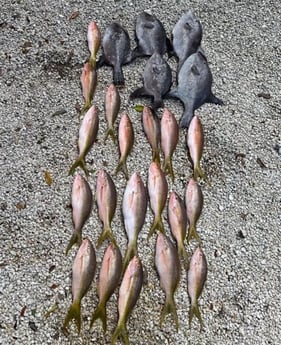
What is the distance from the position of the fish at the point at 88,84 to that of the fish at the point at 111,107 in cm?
11

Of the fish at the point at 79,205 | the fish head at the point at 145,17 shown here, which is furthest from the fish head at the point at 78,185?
the fish head at the point at 145,17

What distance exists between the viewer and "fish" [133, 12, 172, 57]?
3.58m

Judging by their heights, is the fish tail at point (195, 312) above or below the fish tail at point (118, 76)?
below

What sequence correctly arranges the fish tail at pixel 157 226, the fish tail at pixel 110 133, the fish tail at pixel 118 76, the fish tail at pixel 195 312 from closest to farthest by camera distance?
1. the fish tail at pixel 195 312
2. the fish tail at pixel 157 226
3. the fish tail at pixel 110 133
4. the fish tail at pixel 118 76

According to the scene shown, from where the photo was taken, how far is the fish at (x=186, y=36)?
11.8 ft

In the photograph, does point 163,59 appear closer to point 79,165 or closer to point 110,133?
point 110,133

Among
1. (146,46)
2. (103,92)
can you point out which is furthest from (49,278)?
(146,46)

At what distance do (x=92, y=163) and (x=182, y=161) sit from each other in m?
0.46

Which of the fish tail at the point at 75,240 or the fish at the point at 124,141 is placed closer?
the fish tail at the point at 75,240

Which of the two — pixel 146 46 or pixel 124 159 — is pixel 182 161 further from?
pixel 146 46

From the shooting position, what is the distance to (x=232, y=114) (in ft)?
11.3

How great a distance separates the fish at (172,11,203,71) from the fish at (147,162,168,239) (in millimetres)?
816

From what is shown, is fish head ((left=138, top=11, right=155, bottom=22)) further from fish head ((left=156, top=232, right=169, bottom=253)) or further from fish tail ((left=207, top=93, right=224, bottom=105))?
fish head ((left=156, top=232, right=169, bottom=253))

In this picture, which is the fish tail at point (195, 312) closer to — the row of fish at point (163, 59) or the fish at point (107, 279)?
the fish at point (107, 279)
